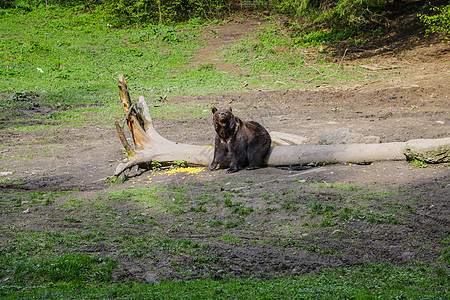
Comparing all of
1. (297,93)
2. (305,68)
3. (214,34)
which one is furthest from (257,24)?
(297,93)

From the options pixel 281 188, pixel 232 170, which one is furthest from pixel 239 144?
pixel 281 188

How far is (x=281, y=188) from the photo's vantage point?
24.0ft

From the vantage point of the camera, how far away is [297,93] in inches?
616

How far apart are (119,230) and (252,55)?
16499mm

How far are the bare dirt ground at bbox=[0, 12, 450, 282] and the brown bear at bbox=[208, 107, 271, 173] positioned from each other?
279 mm

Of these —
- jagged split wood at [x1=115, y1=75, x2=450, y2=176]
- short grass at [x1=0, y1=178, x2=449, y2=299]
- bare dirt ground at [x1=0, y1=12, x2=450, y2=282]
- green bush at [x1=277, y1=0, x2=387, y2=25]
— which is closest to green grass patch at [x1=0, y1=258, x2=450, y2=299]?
short grass at [x1=0, y1=178, x2=449, y2=299]

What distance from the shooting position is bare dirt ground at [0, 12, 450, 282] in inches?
193

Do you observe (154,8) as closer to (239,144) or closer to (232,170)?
(239,144)

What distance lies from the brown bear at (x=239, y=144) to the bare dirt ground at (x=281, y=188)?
0.28 metres

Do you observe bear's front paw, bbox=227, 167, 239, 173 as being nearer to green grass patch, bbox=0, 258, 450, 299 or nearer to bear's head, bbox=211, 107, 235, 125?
bear's head, bbox=211, 107, 235, 125

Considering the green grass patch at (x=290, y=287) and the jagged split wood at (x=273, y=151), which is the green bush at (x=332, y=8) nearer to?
the jagged split wood at (x=273, y=151)

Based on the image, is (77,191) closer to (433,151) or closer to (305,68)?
(433,151)

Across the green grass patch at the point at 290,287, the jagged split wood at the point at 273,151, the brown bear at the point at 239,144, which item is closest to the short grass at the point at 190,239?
the green grass patch at the point at 290,287

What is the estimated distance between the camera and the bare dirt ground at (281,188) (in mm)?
4914
